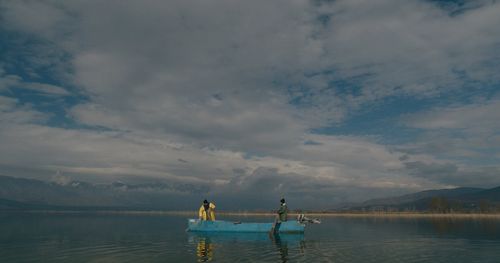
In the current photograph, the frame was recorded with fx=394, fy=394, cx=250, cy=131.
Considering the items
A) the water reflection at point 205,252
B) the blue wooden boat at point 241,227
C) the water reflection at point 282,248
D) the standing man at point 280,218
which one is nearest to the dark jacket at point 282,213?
the standing man at point 280,218

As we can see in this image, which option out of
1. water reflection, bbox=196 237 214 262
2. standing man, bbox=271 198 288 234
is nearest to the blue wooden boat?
standing man, bbox=271 198 288 234

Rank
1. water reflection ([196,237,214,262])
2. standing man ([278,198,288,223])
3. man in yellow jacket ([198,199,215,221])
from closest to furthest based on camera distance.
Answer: water reflection ([196,237,214,262]), standing man ([278,198,288,223]), man in yellow jacket ([198,199,215,221])

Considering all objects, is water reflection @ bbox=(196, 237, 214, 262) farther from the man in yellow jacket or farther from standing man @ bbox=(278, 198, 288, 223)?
the man in yellow jacket

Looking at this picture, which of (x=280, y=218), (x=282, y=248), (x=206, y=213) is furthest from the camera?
(x=206, y=213)

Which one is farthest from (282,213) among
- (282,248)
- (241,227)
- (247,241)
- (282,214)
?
(282,248)

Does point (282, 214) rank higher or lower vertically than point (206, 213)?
lower

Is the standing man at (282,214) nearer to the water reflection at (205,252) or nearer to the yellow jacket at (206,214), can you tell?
the yellow jacket at (206,214)

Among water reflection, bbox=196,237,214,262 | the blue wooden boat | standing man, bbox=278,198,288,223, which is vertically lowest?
water reflection, bbox=196,237,214,262

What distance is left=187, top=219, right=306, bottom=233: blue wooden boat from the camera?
57.4 meters

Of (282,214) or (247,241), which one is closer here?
(247,241)

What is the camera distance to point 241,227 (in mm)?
60625

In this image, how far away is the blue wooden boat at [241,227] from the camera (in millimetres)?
57406

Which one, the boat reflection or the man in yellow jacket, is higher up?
the man in yellow jacket

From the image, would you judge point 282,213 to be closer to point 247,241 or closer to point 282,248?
point 247,241
